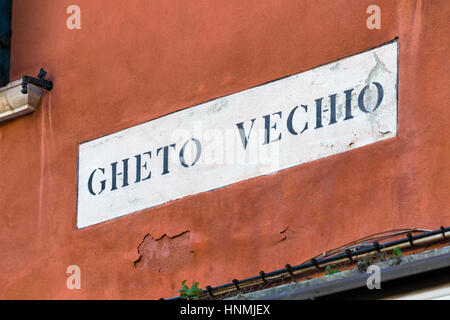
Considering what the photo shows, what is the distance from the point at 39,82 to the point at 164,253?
5.74ft

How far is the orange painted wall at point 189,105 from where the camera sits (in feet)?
25.9

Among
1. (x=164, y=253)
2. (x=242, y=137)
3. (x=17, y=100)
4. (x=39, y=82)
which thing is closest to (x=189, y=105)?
(x=242, y=137)

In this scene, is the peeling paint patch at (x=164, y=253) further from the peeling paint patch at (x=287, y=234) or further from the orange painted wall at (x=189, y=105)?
the peeling paint patch at (x=287, y=234)

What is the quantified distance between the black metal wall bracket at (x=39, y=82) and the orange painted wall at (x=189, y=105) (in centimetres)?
5

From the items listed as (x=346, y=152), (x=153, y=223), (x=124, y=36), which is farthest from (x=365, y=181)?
(x=124, y=36)

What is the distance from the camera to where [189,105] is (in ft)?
29.5

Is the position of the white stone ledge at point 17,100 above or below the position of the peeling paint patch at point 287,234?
above

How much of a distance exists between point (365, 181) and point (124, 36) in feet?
7.64

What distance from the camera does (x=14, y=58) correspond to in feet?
33.5

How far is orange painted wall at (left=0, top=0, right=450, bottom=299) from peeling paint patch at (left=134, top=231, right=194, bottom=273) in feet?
0.06

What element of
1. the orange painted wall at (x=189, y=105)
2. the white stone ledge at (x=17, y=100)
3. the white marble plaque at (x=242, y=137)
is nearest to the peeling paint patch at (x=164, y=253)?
the orange painted wall at (x=189, y=105)

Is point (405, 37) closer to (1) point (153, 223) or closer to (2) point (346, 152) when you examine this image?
(2) point (346, 152)

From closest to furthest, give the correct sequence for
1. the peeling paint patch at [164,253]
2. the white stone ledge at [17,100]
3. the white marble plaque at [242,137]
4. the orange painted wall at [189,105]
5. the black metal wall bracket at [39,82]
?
the orange painted wall at [189,105] → the white marble plaque at [242,137] → the peeling paint patch at [164,253] → the black metal wall bracket at [39,82] → the white stone ledge at [17,100]

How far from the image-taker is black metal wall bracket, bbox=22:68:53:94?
31.9 ft
